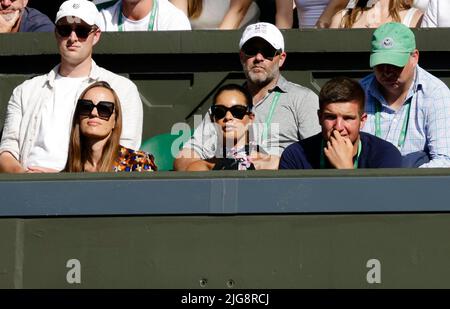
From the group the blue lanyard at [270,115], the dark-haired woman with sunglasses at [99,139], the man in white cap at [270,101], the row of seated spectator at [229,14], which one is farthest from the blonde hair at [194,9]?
the dark-haired woman with sunglasses at [99,139]

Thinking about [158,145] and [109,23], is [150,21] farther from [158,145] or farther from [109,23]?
[158,145]

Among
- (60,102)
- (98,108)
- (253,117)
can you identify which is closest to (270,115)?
(253,117)

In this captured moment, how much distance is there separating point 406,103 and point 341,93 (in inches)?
29.0

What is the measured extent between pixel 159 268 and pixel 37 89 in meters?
1.95

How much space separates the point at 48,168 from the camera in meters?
6.83

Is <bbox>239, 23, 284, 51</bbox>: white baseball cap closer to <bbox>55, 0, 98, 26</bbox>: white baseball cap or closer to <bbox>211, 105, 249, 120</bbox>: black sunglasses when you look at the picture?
<bbox>211, 105, 249, 120</bbox>: black sunglasses

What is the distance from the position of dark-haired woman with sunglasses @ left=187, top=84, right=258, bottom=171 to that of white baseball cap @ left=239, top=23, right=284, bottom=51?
39cm

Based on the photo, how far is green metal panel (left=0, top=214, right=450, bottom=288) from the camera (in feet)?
17.9

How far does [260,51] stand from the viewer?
6918 mm

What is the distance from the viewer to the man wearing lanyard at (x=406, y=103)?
6.53 metres

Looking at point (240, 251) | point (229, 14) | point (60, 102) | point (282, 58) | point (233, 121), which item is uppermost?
point (229, 14)

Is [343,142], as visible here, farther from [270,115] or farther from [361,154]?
[270,115]

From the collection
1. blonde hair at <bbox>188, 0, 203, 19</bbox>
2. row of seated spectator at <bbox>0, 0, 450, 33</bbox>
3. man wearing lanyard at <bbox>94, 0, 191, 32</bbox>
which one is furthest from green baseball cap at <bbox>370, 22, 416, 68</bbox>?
blonde hair at <bbox>188, 0, 203, 19</bbox>

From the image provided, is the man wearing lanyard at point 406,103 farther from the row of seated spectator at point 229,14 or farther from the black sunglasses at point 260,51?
the row of seated spectator at point 229,14
